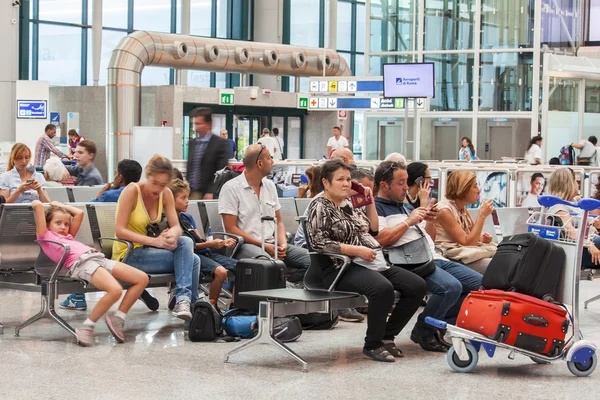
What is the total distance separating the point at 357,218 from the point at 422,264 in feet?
1.96

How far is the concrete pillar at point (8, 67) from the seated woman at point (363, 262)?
19906 millimetres

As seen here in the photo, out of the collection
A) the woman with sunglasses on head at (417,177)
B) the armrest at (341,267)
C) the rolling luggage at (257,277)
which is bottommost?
the rolling luggage at (257,277)

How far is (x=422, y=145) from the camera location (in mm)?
27078

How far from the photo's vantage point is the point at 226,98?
26531mm

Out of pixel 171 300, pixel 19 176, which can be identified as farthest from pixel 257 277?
pixel 19 176

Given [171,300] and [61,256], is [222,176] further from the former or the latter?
[61,256]

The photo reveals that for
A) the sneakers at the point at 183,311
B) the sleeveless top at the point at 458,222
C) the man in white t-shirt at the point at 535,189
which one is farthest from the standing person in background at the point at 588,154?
the sneakers at the point at 183,311

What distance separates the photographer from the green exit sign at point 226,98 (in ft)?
86.6

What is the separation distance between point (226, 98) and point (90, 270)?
20388 mm

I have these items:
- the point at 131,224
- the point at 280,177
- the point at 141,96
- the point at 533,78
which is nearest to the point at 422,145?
the point at 533,78

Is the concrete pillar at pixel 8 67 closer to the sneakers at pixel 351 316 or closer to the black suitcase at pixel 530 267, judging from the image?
the sneakers at pixel 351 316

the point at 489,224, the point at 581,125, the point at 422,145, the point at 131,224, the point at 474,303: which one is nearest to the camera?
the point at 474,303

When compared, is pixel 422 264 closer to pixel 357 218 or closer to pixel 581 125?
pixel 357 218

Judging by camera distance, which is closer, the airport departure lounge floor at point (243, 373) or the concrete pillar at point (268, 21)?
the airport departure lounge floor at point (243, 373)
